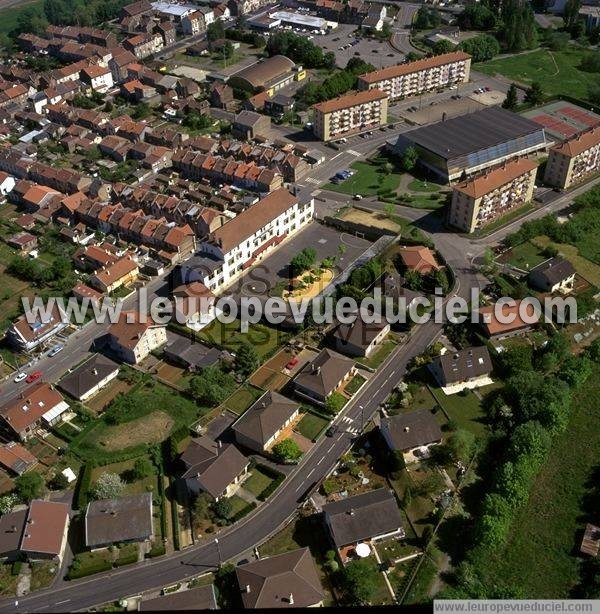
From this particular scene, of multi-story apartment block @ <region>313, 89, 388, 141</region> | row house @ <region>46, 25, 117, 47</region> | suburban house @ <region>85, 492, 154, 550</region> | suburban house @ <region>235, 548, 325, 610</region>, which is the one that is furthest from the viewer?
row house @ <region>46, 25, 117, 47</region>

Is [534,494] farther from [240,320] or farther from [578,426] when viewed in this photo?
[240,320]

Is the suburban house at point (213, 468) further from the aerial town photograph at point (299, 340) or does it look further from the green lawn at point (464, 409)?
the green lawn at point (464, 409)

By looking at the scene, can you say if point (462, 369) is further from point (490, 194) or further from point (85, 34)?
point (85, 34)

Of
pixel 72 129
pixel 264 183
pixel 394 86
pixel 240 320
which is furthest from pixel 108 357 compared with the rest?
pixel 394 86

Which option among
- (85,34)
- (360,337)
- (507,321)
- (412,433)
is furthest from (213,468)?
(85,34)

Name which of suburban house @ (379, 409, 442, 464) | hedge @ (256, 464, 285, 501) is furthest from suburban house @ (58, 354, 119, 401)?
suburban house @ (379, 409, 442, 464)

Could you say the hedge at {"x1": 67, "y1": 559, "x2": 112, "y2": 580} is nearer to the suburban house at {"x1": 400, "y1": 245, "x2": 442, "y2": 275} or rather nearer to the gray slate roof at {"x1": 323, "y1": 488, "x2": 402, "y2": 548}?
the gray slate roof at {"x1": 323, "y1": 488, "x2": 402, "y2": 548}
